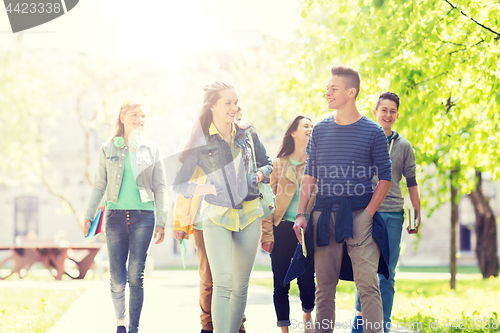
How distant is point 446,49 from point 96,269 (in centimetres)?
1274

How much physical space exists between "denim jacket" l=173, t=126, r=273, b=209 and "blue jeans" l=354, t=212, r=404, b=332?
1.35 metres

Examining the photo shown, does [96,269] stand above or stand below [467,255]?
above

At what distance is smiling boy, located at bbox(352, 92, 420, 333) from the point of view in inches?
201

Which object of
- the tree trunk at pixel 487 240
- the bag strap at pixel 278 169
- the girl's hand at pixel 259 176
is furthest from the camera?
the tree trunk at pixel 487 240

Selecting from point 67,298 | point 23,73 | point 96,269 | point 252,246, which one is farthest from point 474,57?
point 23,73

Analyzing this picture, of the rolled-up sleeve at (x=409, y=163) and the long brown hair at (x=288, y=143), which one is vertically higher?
the long brown hair at (x=288, y=143)

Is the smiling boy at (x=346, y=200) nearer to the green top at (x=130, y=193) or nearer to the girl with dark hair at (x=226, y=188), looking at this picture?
the girl with dark hair at (x=226, y=188)

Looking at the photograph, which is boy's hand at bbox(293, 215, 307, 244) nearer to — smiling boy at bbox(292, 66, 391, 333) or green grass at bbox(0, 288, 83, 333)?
smiling boy at bbox(292, 66, 391, 333)

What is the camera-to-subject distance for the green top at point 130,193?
5.10 metres

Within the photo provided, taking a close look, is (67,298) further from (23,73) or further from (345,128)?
(23,73)

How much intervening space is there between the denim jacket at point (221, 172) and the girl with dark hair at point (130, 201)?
2.47 feet

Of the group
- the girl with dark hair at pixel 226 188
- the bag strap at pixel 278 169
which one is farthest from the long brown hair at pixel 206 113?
the bag strap at pixel 278 169

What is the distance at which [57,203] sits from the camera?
31.9 meters

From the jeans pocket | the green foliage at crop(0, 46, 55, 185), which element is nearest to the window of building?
the green foliage at crop(0, 46, 55, 185)
